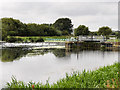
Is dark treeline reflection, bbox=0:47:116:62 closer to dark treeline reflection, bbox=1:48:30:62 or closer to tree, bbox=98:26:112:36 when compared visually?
dark treeline reflection, bbox=1:48:30:62

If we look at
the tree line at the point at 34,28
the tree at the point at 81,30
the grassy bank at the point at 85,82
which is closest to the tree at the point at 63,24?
the tree line at the point at 34,28

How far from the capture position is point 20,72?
9.06 meters

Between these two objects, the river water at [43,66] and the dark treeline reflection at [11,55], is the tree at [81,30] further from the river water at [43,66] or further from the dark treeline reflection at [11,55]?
the river water at [43,66]

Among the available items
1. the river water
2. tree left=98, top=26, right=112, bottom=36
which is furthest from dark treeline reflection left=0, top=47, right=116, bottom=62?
tree left=98, top=26, right=112, bottom=36

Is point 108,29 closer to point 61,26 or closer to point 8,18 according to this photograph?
point 61,26

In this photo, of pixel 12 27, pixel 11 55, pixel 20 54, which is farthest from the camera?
pixel 12 27

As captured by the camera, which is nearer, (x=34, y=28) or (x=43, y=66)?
(x=43, y=66)

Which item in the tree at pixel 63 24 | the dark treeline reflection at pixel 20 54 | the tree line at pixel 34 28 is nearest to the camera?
the dark treeline reflection at pixel 20 54

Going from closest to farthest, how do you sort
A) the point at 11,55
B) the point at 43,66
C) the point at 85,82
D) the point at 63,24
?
the point at 85,82, the point at 43,66, the point at 11,55, the point at 63,24

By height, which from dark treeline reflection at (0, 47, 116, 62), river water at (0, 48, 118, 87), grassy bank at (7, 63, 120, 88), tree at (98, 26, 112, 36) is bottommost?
river water at (0, 48, 118, 87)

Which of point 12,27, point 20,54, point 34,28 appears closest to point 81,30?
point 34,28

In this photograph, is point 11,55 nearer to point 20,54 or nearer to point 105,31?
point 20,54

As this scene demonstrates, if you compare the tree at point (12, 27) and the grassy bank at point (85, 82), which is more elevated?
the tree at point (12, 27)

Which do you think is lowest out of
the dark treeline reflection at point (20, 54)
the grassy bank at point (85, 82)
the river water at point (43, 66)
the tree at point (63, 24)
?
the river water at point (43, 66)
